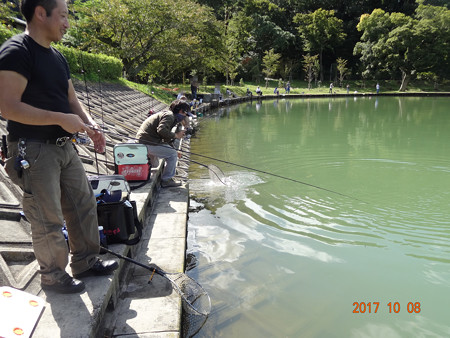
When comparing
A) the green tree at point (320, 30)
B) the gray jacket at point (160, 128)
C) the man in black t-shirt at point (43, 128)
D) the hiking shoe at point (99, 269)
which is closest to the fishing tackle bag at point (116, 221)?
the hiking shoe at point (99, 269)

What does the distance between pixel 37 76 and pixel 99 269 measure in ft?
4.12

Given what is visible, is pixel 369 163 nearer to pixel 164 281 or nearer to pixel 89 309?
pixel 164 281

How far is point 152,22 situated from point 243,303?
20.1m

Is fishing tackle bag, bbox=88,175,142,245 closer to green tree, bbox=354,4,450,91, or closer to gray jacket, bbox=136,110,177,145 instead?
gray jacket, bbox=136,110,177,145

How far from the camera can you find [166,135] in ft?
16.6

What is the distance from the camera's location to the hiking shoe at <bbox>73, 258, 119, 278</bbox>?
2396 millimetres

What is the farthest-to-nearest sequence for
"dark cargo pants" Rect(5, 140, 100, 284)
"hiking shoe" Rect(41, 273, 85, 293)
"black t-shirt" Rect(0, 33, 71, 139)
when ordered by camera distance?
"hiking shoe" Rect(41, 273, 85, 293) → "dark cargo pants" Rect(5, 140, 100, 284) → "black t-shirt" Rect(0, 33, 71, 139)

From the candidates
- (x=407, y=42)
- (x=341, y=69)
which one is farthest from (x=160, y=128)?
(x=341, y=69)

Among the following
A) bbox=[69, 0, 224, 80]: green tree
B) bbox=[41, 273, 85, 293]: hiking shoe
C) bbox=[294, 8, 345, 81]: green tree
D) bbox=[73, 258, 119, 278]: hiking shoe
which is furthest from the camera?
bbox=[294, 8, 345, 81]: green tree

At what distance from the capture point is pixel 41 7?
1.92 meters

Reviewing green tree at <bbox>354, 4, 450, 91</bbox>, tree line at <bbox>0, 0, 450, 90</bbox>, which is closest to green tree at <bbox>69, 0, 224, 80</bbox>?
tree line at <bbox>0, 0, 450, 90</bbox>

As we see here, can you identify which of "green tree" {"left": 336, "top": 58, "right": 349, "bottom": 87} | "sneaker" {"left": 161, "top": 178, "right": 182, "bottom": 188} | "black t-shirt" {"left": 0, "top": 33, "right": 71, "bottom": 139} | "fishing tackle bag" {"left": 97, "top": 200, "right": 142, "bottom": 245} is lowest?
"sneaker" {"left": 161, "top": 178, "right": 182, "bottom": 188}

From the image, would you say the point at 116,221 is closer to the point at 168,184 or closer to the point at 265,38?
the point at 168,184

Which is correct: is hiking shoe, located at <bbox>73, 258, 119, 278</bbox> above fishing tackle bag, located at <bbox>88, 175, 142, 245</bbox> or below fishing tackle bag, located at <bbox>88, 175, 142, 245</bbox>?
below
